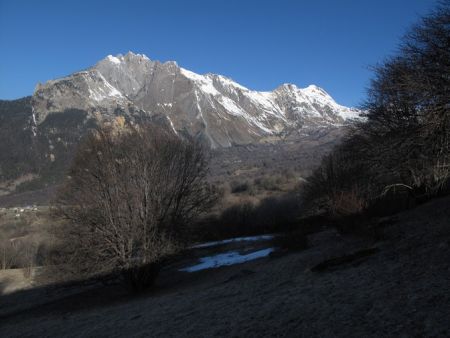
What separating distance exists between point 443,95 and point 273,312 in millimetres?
9812

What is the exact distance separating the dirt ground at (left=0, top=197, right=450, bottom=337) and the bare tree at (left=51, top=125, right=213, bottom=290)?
3139 mm

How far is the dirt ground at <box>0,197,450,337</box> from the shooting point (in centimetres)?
751

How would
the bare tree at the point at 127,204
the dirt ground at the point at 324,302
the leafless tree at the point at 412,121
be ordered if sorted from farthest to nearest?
the bare tree at the point at 127,204
the leafless tree at the point at 412,121
the dirt ground at the point at 324,302

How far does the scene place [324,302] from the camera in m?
9.20

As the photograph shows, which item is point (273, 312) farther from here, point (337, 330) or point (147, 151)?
point (147, 151)

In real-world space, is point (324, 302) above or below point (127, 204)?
below

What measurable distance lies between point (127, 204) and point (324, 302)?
1337 cm

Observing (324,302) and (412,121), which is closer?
(324,302)

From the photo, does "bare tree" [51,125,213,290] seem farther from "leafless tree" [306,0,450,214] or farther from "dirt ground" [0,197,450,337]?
"leafless tree" [306,0,450,214]

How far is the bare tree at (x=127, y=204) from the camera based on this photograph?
65.0 ft

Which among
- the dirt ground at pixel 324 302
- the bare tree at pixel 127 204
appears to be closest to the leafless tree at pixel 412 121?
the dirt ground at pixel 324 302

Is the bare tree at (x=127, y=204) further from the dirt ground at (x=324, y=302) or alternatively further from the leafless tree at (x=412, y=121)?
the leafless tree at (x=412, y=121)

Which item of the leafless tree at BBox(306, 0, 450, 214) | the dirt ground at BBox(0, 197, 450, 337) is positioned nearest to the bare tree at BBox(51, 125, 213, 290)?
the dirt ground at BBox(0, 197, 450, 337)

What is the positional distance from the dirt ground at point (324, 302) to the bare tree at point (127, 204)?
3.14 m
